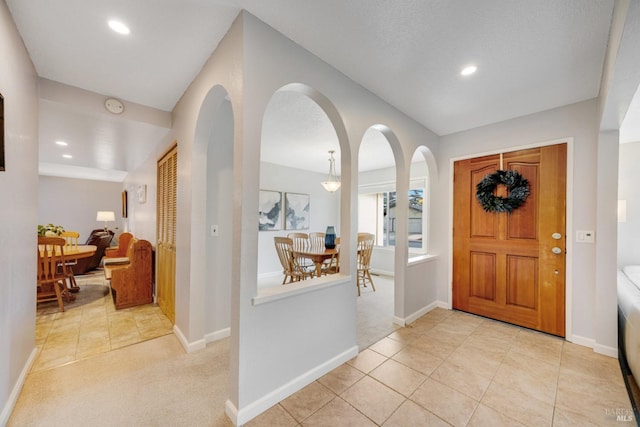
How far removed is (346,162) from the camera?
2213 millimetres

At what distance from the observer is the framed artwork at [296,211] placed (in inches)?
219

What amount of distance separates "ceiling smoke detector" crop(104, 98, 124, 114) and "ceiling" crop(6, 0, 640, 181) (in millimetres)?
53

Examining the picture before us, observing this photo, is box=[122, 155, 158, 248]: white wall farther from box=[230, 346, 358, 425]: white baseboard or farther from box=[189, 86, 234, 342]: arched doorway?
box=[230, 346, 358, 425]: white baseboard

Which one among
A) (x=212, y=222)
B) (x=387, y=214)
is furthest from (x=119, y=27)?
(x=387, y=214)

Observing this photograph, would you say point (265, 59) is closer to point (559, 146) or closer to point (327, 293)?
point (327, 293)

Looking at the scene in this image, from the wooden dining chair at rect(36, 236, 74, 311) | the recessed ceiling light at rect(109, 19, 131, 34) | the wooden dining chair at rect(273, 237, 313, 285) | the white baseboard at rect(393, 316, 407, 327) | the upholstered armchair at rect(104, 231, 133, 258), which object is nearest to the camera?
the recessed ceiling light at rect(109, 19, 131, 34)

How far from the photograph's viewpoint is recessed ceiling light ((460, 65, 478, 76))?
6.61ft

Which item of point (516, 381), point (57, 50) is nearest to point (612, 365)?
point (516, 381)

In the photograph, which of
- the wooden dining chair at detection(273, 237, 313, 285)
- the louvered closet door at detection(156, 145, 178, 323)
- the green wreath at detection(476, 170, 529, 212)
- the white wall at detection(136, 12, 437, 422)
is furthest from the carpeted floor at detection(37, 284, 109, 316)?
the green wreath at detection(476, 170, 529, 212)

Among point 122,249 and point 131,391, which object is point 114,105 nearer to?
point 131,391

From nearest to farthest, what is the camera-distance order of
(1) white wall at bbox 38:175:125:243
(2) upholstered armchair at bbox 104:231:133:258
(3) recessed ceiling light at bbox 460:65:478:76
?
(3) recessed ceiling light at bbox 460:65:478:76
(2) upholstered armchair at bbox 104:231:133:258
(1) white wall at bbox 38:175:125:243

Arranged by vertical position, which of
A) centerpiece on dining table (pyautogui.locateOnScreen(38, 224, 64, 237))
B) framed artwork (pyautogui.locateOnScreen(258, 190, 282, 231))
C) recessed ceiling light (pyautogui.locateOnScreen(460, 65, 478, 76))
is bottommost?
centerpiece on dining table (pyautogui.locateOnScreen(38, 224, 64, 237))

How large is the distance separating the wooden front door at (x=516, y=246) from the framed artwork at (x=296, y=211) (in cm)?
330

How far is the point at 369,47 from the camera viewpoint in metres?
1.82
